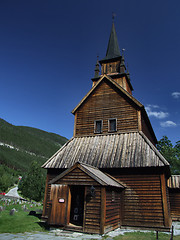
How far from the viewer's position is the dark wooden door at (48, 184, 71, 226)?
1130 cm

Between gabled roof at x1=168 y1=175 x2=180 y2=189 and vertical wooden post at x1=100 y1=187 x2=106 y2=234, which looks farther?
gabled roof at x1=168 y1=175 x2=180 y2=189

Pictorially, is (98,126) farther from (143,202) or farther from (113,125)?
(143,202)

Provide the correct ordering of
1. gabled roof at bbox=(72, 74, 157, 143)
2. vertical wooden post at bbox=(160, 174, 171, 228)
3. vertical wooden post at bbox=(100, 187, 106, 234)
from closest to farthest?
vertical wooden post at bbox=(100, 187, 106, 234)
vertical wooden post at bbox=(160, 174, 171, 228)
gabled roof at bbox=(72, 74, 157, 143)

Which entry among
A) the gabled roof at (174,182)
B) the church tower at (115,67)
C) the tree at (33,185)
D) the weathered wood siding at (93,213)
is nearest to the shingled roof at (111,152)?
the weathered wood siding at (93,213)

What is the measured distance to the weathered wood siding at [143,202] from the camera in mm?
12258

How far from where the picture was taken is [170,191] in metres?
19.6

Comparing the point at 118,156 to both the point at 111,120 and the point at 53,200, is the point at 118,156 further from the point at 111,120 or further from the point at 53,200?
the point at 53,200

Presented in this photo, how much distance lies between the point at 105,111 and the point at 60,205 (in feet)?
31.0

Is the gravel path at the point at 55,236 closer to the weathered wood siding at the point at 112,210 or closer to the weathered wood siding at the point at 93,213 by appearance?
the weathered wood siding at the point at 93,213

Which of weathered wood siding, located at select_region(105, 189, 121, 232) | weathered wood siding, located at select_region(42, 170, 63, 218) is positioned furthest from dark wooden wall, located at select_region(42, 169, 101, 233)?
weathered wood siding, located at select_region(42, 170, 63, 218)

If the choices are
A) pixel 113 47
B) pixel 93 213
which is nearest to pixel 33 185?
pixel 113 47

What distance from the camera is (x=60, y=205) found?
1163cm

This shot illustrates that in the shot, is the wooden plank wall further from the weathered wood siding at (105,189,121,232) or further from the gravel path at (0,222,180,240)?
the gravel path at (0,222,180,240)

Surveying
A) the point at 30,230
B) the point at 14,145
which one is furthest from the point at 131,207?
the point at 14,145
